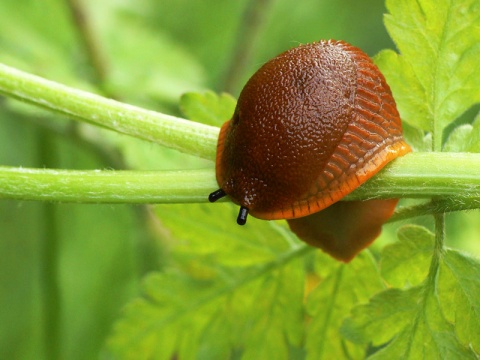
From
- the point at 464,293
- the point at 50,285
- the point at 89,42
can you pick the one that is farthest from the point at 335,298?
the point at 89,42

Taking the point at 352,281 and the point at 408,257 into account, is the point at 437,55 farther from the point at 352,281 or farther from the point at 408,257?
the point at 352,281

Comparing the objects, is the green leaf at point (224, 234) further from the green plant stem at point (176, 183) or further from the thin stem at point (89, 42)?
the thin stem at point (89, 42)

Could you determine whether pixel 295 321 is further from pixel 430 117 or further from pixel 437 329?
pixel 430 117

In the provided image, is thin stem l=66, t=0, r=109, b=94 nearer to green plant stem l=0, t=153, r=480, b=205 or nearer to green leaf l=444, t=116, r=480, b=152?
green plant stem l=0, t=153, r=480, b=205

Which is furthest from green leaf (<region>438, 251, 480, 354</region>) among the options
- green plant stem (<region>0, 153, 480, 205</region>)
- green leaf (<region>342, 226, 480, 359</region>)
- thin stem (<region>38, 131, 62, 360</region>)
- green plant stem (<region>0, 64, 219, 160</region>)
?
thin stem (<region>38, 131, 62, 360</region>)

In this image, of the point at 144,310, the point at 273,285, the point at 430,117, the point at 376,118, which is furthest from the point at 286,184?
the point at 144,310

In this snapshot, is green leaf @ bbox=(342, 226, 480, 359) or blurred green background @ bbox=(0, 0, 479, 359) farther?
blurred green background @ bbox=(0, 0, 479, 359)
